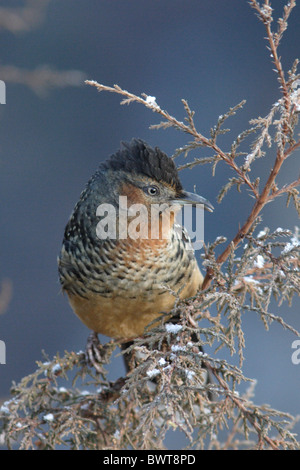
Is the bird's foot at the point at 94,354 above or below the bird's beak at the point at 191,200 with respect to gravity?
below

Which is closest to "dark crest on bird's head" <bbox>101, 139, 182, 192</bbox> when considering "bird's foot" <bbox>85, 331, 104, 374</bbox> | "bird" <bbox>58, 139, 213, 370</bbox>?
"bird" <bbox>58, 139, 213, 370</bbox>

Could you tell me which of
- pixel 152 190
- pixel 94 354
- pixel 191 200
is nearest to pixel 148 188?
pixel 152 190

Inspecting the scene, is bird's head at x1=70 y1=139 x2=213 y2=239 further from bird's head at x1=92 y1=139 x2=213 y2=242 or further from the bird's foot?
the bird's foot

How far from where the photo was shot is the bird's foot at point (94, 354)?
2463mm

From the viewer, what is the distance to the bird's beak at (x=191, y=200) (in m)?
2.40

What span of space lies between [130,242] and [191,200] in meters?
0.32

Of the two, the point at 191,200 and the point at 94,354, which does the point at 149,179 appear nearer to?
the point at 191,200

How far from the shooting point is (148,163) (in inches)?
94.6

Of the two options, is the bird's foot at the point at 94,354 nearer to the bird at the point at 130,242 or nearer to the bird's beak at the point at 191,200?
the bird at the point at 130,242

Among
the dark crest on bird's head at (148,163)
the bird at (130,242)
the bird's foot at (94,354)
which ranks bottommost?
the bird's foot at (94,354)

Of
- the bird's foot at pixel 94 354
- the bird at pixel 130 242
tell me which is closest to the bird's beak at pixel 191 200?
the bird at pixel 130 242

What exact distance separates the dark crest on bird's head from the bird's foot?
0.82 meters
